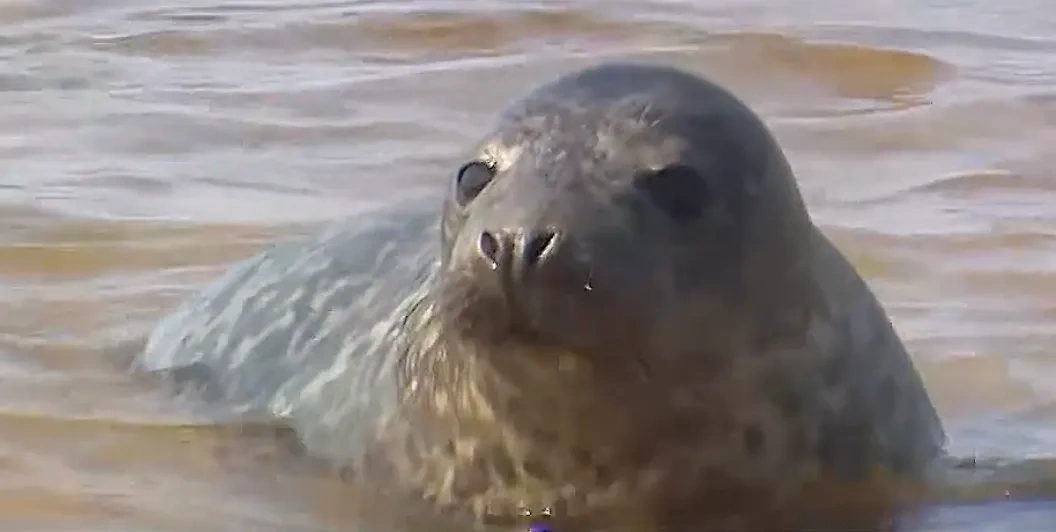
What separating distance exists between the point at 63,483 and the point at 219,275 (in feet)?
5.78

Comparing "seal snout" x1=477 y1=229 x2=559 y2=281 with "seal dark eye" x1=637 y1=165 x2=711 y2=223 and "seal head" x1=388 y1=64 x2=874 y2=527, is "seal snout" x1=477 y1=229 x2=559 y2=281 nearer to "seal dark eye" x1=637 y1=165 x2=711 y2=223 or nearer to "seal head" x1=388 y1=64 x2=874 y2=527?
"seal head" x1=388 y1=64 x2=874 y2=527

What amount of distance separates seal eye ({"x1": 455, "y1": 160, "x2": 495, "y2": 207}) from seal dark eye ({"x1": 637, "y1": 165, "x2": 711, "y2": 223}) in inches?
9.9

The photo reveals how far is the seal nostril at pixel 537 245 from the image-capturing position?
3.29 metres

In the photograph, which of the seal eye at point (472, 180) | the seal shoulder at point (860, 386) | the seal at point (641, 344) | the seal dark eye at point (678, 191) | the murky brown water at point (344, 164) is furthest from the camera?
the murky brown water at point (344, 164)

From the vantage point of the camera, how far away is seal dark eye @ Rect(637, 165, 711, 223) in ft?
11.6

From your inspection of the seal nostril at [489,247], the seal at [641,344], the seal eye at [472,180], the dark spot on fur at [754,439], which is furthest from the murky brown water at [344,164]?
the seal nostril at [489,247]

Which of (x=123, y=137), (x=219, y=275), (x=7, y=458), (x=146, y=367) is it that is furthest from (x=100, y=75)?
(x=7, y=458)

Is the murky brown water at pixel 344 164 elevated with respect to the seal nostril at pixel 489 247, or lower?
lower

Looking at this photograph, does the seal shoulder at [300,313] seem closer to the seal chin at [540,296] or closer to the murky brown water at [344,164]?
the murky brown water at [344,164]

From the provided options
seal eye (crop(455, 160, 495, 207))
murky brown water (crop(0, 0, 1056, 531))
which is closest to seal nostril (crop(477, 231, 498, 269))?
seal eye (crop(455, 160, 495, 207))

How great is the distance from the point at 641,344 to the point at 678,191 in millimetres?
255

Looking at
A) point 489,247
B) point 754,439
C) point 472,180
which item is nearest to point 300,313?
point 472,180

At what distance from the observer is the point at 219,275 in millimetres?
5957

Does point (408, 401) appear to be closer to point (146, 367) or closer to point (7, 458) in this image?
point (7, 458)
